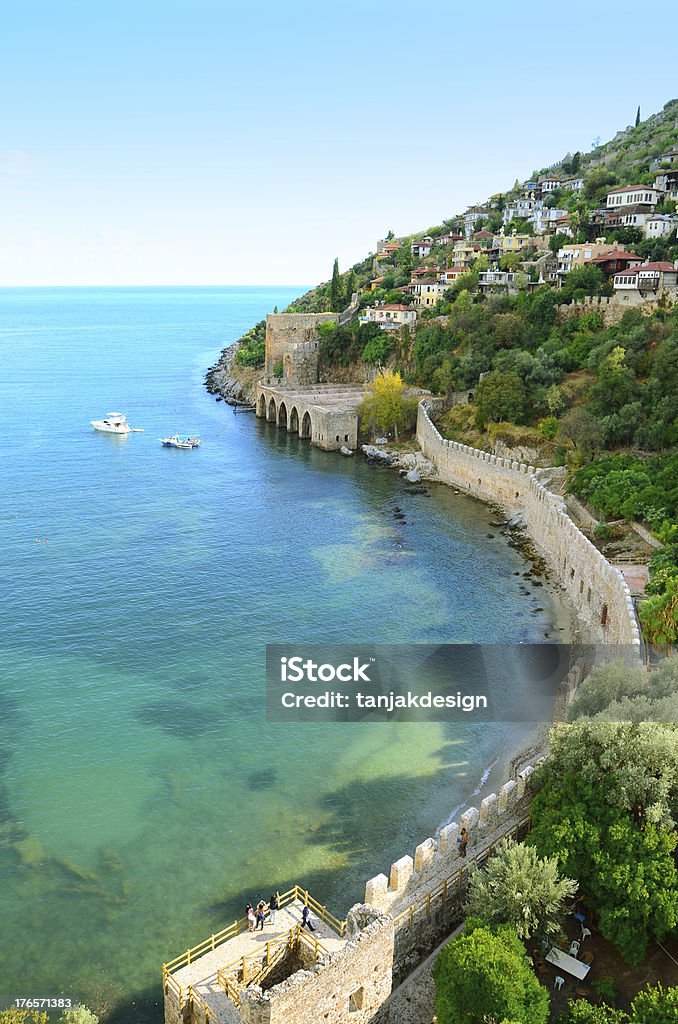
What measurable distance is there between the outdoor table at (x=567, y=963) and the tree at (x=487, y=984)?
104 centimetres

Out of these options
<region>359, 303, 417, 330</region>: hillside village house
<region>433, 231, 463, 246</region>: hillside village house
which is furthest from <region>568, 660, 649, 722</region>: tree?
<region>433, 231, 463, 246</region>: hillside village house

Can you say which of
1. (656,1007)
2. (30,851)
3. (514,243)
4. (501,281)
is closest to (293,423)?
(501,281)

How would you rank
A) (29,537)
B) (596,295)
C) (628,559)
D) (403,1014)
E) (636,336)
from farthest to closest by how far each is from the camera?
(596,295), (636,336), (29,537), (628,559), (403,1014)

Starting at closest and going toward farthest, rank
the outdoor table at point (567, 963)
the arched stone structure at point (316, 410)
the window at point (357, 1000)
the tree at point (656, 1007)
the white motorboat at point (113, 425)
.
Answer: the tree at point (656, 1007), the window at point (357, 1000), the outdoor table at point (567, 963), the arched stone structure at point (316, 410), the white motorboat at point (113, 425)

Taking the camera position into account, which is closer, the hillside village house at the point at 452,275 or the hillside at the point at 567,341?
the hillside at the point at 567,341

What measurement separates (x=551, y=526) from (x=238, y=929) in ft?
84.1

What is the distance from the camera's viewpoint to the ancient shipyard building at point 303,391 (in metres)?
63.3

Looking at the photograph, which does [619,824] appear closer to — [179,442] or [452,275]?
[179,442]

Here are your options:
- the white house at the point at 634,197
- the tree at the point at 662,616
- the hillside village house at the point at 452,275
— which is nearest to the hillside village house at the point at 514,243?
the hillside village house at the point at 452,275

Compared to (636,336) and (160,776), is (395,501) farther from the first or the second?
(160,776)

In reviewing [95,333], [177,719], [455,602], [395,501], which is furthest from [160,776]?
[95,333]

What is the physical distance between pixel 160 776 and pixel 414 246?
312 ft

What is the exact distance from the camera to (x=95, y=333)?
641 ft

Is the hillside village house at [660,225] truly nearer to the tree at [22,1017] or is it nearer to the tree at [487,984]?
the tree at [487,984]
